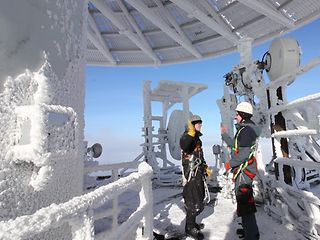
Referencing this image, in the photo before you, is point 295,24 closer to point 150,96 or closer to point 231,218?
point 150,96

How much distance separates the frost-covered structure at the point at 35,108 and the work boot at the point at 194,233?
89.4 inches

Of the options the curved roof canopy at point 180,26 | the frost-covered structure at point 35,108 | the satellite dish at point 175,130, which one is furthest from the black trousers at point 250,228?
the satellite dish at point 175,130

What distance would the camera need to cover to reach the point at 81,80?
2.55 meters

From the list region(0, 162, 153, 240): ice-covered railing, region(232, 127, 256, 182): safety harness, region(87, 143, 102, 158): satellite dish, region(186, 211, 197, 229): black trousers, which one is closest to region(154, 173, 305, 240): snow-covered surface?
region(186, 211, 197, 229): black trousers

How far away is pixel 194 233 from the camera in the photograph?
12.9ft

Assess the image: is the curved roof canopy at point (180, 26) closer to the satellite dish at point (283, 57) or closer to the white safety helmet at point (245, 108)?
the satellite dish at point (283, 57)

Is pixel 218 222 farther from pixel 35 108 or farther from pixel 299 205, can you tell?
pixel 35 108

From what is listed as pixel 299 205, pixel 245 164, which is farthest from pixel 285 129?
pixel 245 164

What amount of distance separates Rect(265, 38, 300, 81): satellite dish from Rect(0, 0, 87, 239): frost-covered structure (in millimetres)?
4330

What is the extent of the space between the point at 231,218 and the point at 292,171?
57.9 inches

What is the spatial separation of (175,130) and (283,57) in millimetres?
6758

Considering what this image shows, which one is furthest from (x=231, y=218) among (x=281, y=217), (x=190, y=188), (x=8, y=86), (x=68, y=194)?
(x=8, y=86)

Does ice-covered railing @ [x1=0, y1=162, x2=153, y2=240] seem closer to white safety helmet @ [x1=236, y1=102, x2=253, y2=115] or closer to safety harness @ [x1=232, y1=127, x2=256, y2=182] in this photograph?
safety harness @ [x1=232, y1=127, x2=256, y2=182]

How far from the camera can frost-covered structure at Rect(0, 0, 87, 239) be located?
1.60m
